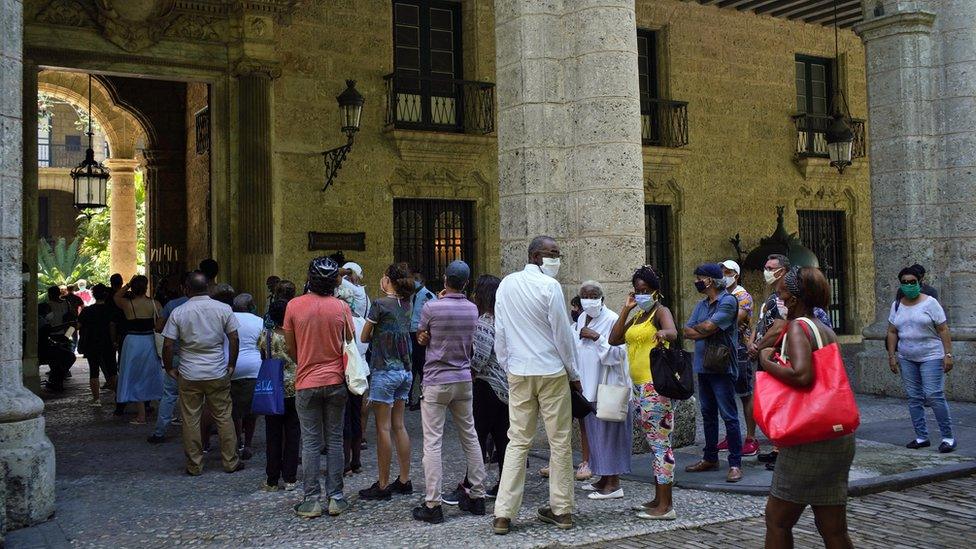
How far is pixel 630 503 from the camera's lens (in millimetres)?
6816

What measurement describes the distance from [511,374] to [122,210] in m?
18.3

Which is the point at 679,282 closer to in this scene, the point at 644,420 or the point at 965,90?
the point at 965,90

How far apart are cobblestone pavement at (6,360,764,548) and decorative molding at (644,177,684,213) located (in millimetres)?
10360

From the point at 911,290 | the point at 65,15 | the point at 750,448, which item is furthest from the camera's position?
the point at 65,15

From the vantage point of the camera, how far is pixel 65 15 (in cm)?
1312

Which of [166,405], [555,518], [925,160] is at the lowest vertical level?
[555,518]

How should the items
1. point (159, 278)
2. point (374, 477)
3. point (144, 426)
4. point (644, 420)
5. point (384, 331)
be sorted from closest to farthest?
point (644, 420) → point (384, 331) → point (374, 477) → point (144, 426) → point (159, 278)

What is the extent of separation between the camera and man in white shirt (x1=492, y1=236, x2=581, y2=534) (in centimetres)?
600

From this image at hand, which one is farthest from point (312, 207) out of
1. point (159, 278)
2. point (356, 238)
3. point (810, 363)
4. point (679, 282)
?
point (810, 363)

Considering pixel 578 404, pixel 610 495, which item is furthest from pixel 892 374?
pixel 578 404

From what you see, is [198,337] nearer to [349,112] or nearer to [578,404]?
[578,404]

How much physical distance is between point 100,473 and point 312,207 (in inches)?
283

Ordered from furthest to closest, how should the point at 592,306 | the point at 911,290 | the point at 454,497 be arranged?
1. the point at 911,290
2. the point at 592,306
3. the point at 454,497

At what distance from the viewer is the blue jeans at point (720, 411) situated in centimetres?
745
